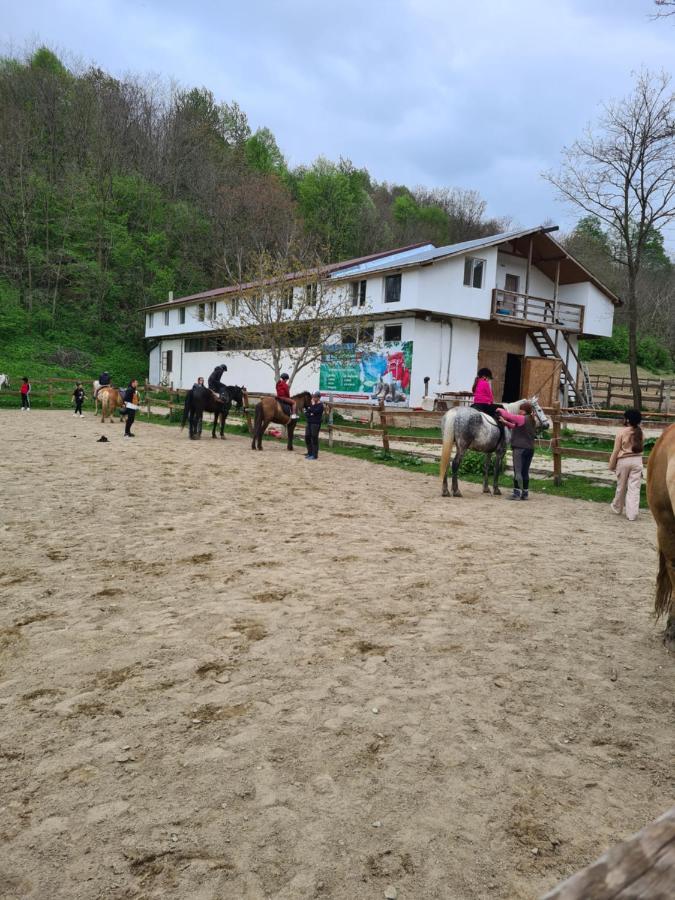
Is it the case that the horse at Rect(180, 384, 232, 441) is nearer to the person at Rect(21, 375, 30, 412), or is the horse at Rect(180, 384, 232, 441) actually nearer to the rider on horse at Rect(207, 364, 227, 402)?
the rider on horse at Rect(207, 364, 227, 402)

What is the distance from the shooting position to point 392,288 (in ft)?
78.6

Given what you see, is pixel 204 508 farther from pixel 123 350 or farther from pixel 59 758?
pixel 123 350

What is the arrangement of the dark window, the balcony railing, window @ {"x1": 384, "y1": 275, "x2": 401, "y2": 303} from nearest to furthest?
window @ {"x1": 384, "y1": 275, "x2": 401, "y2": 303} → the balcony railing → the dark window

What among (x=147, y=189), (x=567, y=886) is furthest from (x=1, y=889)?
(x=147, y=189)

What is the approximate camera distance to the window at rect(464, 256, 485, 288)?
24.2 metres

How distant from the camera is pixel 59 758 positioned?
2.57 m

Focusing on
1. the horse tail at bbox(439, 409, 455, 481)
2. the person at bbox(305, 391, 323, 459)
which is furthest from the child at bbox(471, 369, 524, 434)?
the person at bbox(305, 391, 323, 459)

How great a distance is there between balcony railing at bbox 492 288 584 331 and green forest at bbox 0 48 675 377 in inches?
433

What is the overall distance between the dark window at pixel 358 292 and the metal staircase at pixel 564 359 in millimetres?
8041

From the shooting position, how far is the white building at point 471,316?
23.4 m

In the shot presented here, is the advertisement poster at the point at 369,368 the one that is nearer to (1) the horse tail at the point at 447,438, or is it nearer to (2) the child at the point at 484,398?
(2) the child at the point at 484,398

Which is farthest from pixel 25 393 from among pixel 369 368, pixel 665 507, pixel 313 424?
pixel 665 507

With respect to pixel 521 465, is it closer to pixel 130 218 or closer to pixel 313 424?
pixel 313 424

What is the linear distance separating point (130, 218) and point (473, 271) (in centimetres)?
3015
